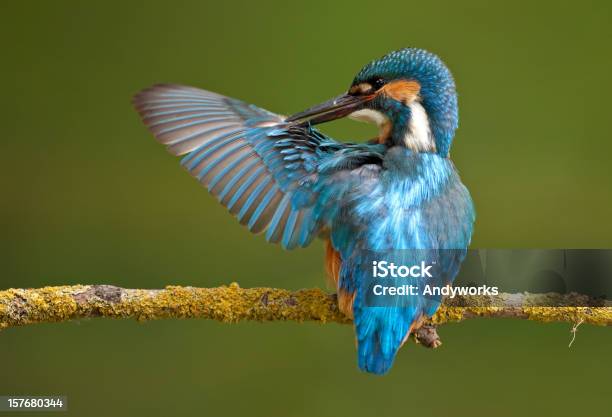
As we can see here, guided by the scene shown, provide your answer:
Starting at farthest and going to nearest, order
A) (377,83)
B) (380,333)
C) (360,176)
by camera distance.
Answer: (377,83) → (360,176) → (380,333)

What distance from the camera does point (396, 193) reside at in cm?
190

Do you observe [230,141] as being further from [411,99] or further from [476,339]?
[476,339]

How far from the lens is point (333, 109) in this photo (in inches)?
83.0

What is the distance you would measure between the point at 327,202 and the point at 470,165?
5.24ft

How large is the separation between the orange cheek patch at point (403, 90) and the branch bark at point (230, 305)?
1.70 ft

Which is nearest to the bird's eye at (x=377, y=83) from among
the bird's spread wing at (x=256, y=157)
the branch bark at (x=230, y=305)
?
the bird's spread wing at (x=256, y=157)

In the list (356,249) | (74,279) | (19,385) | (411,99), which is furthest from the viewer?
(74,279)

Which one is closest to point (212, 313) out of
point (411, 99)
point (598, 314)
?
point (411, 99)

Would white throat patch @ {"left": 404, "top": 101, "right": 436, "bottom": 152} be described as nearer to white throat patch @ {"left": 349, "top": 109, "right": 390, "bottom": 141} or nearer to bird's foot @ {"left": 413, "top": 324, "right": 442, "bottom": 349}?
white throat patch @ {"left": 349, "top": 109, "right": 390, "bottom": 141}

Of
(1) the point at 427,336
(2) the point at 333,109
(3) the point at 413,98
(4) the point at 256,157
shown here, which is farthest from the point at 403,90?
(1) the point at 427,336

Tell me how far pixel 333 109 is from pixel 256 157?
238 millimetres

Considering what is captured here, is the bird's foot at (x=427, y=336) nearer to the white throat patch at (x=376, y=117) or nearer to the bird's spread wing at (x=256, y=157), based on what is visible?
the bird's spread wing at (x=256, y=157)

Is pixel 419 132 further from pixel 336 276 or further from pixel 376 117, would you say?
pixel 336 276

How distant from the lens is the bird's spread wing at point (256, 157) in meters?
1.98
